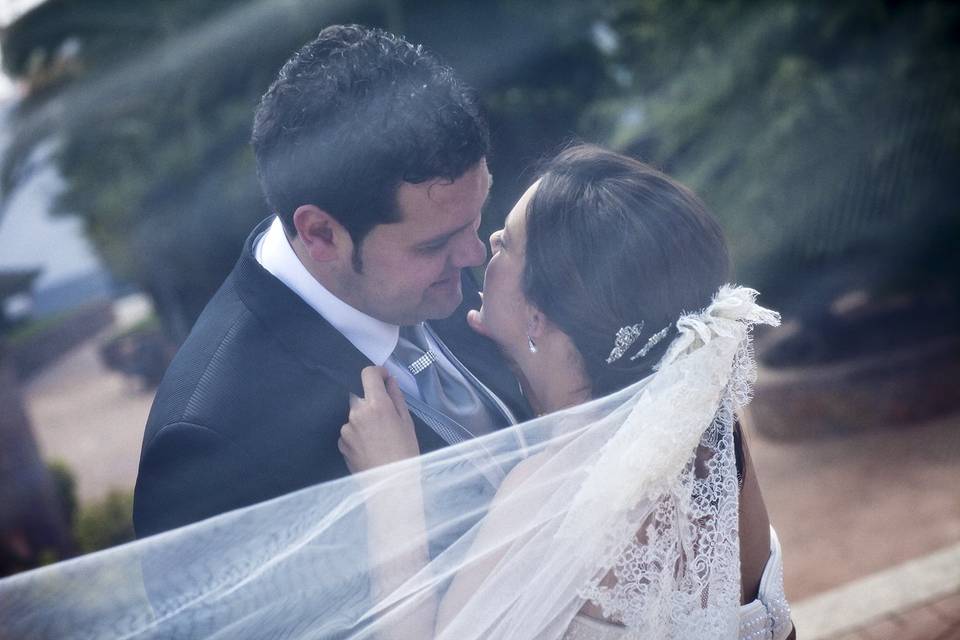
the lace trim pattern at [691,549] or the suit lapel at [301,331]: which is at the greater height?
the suit lapel at [301,331]

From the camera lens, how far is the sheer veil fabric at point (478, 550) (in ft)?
5.33

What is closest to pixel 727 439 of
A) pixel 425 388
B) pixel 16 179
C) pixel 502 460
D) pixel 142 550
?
pixel 502 460

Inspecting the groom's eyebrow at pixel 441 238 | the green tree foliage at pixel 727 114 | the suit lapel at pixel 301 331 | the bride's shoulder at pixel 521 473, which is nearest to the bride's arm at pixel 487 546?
the bride's shoulder at pixel 521 473

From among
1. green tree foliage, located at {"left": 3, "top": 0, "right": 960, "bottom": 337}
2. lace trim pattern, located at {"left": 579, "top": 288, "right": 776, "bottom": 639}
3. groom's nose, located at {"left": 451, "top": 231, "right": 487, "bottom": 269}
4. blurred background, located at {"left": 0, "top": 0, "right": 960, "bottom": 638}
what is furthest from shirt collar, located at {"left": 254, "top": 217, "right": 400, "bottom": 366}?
green tree foliage, located at {"left": 3, "top": 0, "right": 960, "bottom": 337}

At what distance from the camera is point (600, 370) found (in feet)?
6.13

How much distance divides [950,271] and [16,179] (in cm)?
634

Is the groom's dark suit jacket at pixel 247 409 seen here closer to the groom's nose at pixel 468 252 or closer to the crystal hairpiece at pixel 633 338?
the groom's nose at pixel 468 252

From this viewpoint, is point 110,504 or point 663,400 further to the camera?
point 110,504

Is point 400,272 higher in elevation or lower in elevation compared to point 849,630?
higher

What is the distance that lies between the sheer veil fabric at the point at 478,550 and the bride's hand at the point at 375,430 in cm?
3

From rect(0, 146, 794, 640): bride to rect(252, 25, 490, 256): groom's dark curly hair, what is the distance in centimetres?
24

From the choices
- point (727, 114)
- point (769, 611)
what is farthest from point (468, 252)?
point (727, 114)

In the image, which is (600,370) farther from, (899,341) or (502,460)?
(899,341)

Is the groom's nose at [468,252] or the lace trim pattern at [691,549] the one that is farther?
the groom's nose at [468,252]
